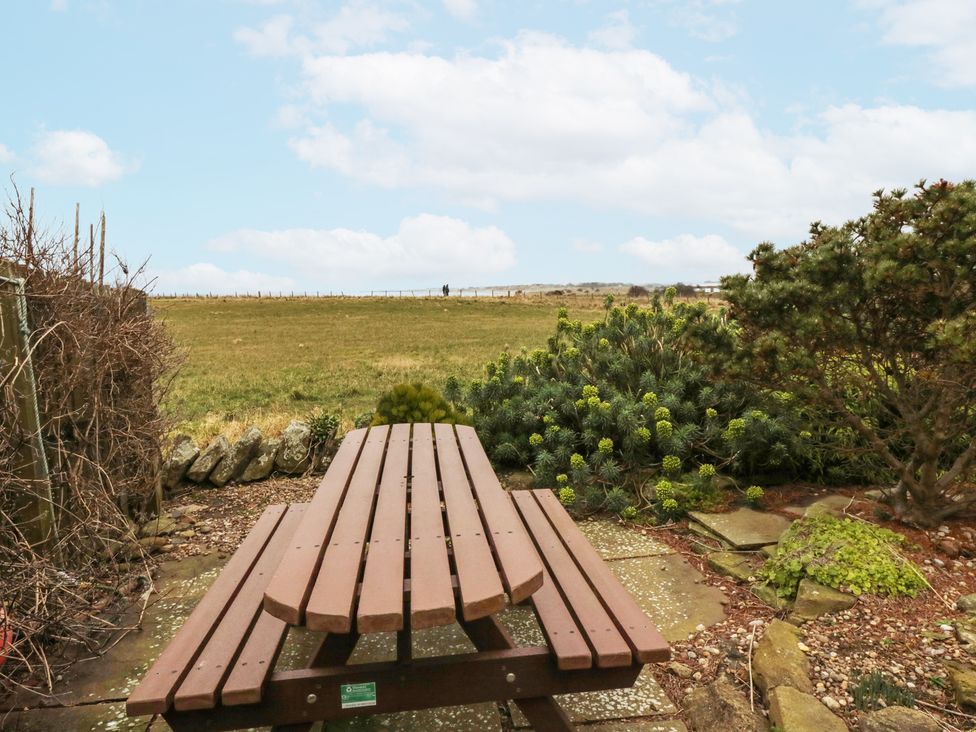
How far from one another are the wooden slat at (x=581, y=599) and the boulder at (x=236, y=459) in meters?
3.86

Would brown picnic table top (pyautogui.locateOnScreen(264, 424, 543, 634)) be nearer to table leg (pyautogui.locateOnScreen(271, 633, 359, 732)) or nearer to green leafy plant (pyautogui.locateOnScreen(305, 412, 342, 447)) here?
table leg (pyautogui.locateOnScreen(271, 633, 359, 732))

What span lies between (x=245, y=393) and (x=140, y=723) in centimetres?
973

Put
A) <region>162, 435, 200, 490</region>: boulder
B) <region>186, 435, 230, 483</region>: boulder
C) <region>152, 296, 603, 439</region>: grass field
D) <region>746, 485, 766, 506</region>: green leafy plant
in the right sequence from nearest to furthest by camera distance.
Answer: <region>746, 485, 766, 506</region>: green leafy plant < <region>162, 435, 200, 490</region>: boulder < <region>186, 435, 230, 483</region>: boulder < <region>152, 296, 603, 439</region>: grass field

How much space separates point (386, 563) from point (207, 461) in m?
4.72

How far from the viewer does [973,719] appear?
105 inches

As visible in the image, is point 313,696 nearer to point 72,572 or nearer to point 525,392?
point 72,572

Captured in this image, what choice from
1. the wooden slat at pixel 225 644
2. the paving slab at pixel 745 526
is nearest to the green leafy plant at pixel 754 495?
the paving slab at pixel 745 526

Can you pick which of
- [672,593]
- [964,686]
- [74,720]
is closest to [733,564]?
[672,593]

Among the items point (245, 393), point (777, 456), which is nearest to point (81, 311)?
point (777, 456)

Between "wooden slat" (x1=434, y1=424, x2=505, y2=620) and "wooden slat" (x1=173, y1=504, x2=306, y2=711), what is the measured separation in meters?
0.78

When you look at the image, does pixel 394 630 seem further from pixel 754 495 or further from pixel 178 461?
pixel 178 461

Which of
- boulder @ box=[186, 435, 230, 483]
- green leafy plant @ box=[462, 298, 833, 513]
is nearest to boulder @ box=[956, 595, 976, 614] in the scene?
green leafy plant @ box=[462, 298, 833, 513]

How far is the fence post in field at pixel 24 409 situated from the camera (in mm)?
3793

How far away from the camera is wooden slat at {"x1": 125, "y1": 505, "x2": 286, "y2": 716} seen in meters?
1.94
